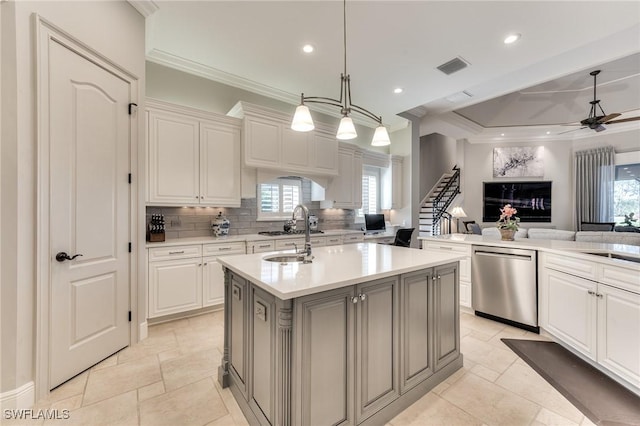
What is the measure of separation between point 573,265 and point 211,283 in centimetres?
380

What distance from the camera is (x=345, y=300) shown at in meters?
1.49

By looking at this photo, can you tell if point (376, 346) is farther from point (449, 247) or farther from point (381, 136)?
point (449, 247)

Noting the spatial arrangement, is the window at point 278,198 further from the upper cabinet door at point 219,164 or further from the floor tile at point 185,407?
the floor tile at point 185,407

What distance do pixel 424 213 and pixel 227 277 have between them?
285 inches

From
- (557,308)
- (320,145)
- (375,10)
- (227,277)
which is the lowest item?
(557,308)

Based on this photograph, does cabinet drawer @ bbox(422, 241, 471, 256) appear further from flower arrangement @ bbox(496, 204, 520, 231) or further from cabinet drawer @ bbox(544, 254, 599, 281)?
cabinet drawer @ bbox(544, 254, 599, 281)

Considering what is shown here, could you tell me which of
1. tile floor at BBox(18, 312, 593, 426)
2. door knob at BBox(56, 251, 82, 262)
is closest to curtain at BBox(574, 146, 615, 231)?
tile floor at BBox(18, 312, 593, 426)

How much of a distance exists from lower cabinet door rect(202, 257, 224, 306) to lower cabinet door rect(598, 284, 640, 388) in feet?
12.3

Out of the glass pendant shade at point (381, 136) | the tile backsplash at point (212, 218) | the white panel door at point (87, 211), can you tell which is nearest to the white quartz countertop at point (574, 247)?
the glass pendant shade at point (381, 136)

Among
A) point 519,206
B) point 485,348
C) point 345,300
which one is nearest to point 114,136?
point 345,300

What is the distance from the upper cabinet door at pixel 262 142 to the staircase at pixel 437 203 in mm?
5125

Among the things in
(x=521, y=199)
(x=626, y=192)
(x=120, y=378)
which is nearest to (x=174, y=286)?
(x=120, y=378)

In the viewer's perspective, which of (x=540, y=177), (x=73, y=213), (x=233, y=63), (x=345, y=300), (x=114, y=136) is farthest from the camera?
(x=540, y=177)

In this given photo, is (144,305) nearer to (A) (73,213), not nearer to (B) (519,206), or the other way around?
(A) (73,213)
